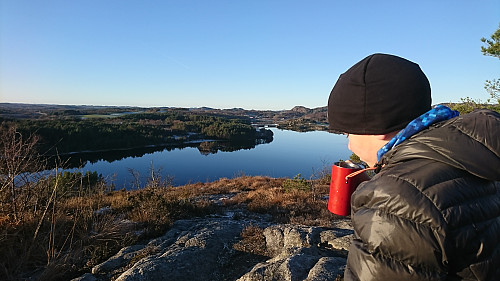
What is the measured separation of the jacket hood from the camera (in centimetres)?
87

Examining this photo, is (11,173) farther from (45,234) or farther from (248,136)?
(248,136)

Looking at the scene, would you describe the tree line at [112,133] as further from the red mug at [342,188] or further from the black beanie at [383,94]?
the black beanie at [383,94]

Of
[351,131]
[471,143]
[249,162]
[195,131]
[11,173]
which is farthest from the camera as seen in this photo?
[195,131]

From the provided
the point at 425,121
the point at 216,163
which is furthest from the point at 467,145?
the point at 216,163

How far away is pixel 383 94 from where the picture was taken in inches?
46.8

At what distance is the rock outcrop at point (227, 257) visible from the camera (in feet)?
10.6

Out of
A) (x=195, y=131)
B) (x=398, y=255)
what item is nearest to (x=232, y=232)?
(x=398, y=255)

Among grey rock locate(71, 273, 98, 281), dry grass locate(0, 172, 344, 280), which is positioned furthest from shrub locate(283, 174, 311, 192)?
grey rock locate(71, 273, 98, 281)

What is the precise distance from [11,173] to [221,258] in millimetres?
3705

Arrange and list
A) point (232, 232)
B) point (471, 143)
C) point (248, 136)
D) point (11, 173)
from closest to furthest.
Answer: point (471, 143), point (11, 173), point (232, 232), point (248, 136)

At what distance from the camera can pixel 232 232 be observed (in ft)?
15.9

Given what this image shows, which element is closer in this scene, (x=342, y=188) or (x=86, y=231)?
(x=342, y=188)

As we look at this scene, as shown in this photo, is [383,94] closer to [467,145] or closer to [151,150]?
[467,145]

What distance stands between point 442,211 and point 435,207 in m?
0.03
